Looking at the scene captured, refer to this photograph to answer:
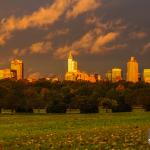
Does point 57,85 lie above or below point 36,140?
above

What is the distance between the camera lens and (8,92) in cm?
11169

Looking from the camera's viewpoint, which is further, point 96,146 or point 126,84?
point 126,84

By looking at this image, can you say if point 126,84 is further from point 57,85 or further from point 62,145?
point 62,145

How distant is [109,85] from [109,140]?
15550cm

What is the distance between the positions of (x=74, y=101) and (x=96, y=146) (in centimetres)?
9479

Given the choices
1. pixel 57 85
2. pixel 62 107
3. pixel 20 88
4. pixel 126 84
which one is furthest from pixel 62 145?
pixel 126 84

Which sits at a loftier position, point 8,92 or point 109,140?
point 8,92

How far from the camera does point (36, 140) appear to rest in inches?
999

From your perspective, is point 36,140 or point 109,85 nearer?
point 36,140

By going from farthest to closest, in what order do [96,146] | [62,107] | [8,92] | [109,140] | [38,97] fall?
[38,97] < [8,92] < [62,107] < [109,140] < [96,146]

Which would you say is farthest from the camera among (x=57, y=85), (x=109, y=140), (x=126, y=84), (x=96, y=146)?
(x=126, y=84)

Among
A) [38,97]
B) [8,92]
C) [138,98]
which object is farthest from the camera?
[138,98]

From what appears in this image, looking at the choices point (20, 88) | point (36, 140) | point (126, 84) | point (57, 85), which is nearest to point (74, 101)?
point (20, 88)

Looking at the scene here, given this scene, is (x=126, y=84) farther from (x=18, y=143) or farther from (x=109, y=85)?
(x=18, y=143)
